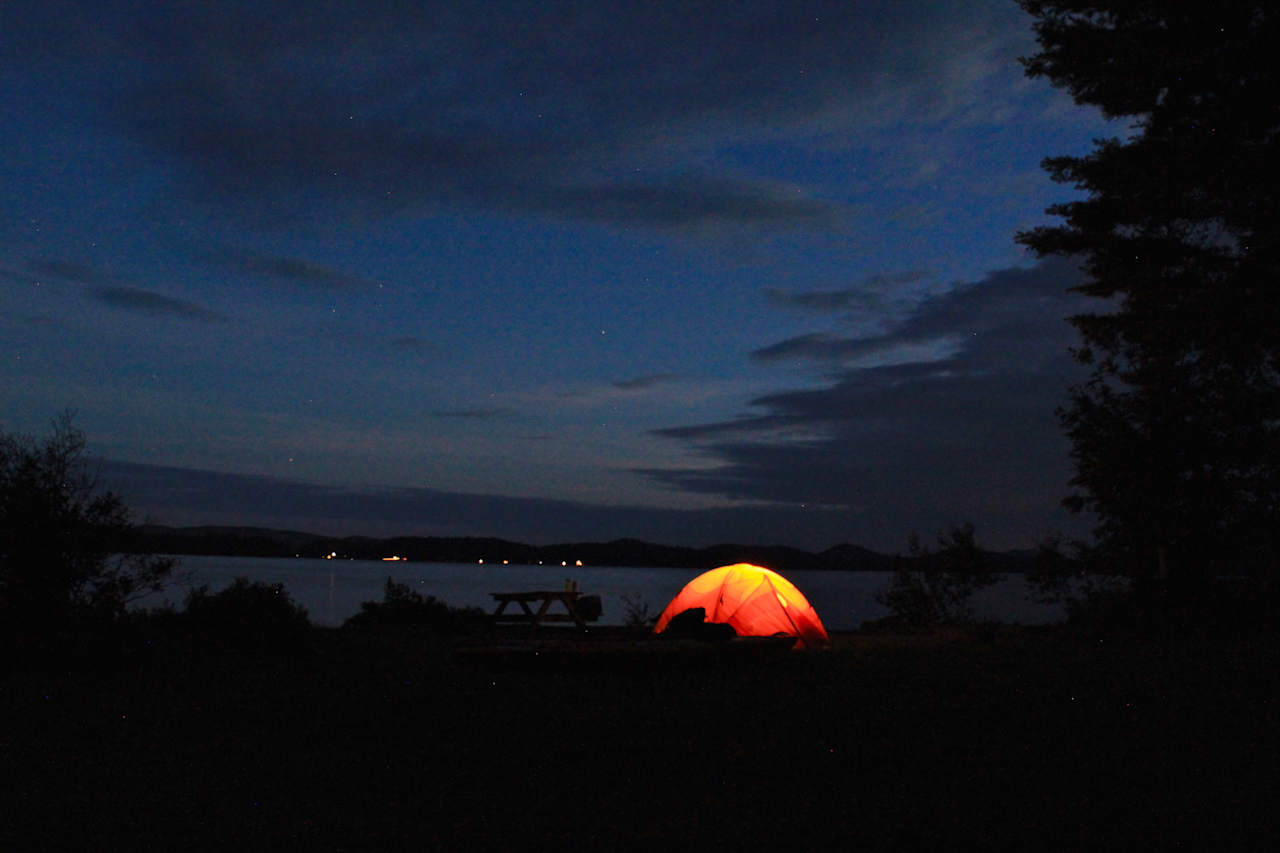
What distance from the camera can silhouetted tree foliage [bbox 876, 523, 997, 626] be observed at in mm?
26484

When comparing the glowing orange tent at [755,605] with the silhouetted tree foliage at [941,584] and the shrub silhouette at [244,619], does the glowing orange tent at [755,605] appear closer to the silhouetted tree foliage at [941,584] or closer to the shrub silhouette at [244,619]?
the shrub silhouette at [244,619]

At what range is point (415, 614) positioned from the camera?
20219 millimetres

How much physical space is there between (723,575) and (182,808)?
1223cm

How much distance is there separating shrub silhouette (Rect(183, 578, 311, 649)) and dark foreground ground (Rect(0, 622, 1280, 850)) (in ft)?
5.00

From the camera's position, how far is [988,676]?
38.9 ft

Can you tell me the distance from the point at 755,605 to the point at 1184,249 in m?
8.31

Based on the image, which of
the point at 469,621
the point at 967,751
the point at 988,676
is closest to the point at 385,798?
the point at 967,751

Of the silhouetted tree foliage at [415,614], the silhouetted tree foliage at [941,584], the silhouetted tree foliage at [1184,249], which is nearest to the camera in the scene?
the silhouetted tree foliage at [1184,249]

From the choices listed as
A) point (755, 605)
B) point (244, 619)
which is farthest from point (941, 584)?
point (244, 619)

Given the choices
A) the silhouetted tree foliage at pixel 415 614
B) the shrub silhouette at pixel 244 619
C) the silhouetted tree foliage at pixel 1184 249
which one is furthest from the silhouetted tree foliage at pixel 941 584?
the shrub silhouette at pixel 244 619

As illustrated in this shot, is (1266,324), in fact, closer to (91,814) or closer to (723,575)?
(723,575)

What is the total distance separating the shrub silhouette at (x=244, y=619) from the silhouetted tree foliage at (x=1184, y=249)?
12.1 metres

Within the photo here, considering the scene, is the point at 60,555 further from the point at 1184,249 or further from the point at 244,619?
the point at 1184,249

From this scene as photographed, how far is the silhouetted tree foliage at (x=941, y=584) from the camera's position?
26.5 m
